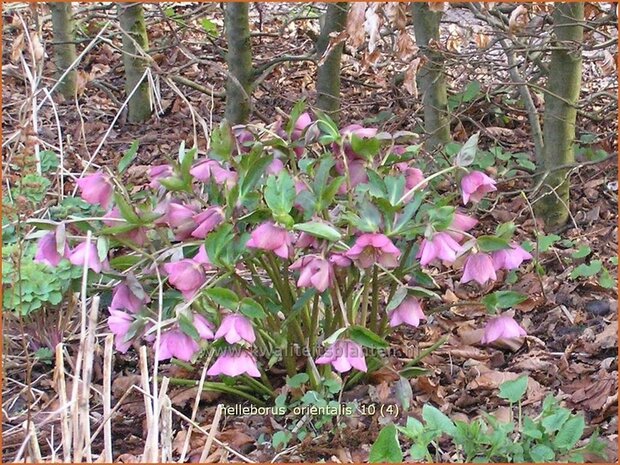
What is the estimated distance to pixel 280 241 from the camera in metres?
1.38

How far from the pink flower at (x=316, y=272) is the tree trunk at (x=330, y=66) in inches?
52.4

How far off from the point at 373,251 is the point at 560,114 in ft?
4.09

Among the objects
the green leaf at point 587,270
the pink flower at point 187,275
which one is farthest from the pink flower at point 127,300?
the green leaf at point 587,270

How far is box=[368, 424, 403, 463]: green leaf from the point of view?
1.27 meters

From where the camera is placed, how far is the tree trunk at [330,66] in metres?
2.64

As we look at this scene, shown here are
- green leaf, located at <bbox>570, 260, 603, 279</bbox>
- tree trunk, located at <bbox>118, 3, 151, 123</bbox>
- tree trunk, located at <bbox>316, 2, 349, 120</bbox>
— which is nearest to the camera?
green leaf, located at <bbox>570, 260, 603, 279</bbox>

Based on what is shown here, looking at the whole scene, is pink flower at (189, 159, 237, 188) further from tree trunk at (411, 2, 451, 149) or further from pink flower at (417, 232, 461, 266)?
tree trunk at (411, 2, 451, 149)

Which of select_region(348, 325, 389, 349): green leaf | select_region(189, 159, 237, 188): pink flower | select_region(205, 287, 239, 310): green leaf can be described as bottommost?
select_region(348, 325, 389, 349): green leaf

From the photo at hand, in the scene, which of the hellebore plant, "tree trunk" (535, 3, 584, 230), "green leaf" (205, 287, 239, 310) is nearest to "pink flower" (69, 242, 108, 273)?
the hellebore plant

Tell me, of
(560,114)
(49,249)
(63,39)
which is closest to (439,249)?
(49,249)

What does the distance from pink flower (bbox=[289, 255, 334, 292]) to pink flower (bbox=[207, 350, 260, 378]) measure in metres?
0.16

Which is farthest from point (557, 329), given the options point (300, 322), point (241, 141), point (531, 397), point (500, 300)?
point (241, 141)

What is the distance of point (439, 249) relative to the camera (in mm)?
1382

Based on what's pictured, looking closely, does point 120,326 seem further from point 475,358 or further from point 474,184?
point 475,358
